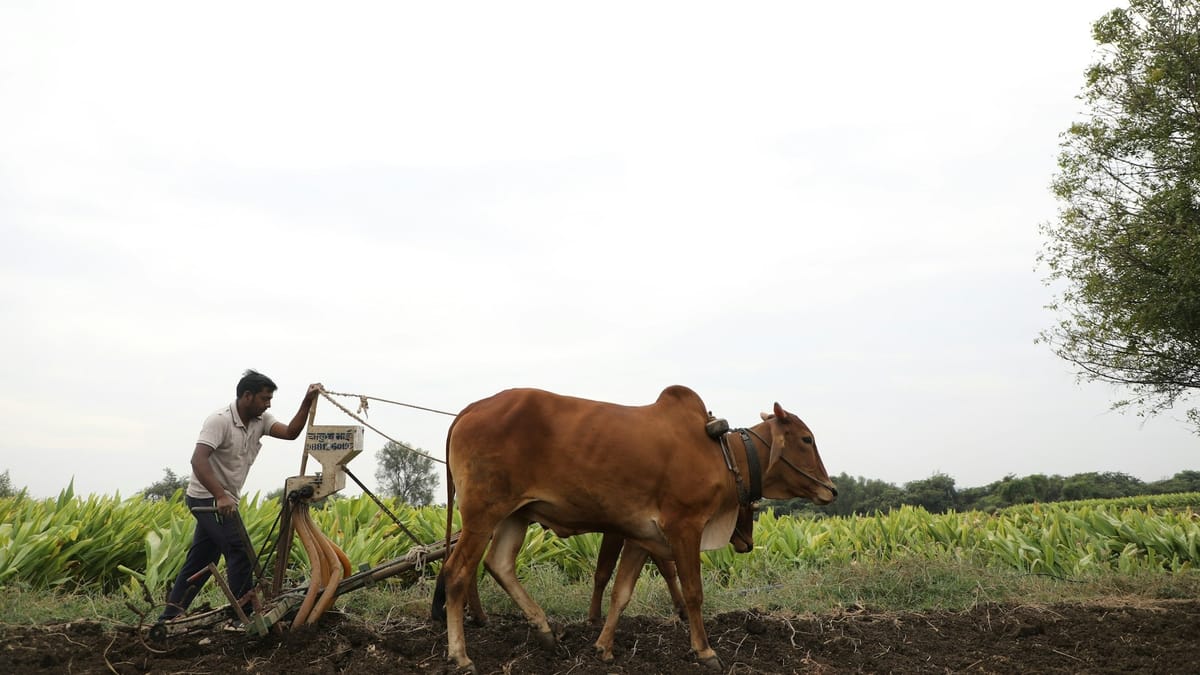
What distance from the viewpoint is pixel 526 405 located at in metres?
5.18

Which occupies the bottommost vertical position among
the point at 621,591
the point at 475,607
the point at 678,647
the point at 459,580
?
the point at 678,647

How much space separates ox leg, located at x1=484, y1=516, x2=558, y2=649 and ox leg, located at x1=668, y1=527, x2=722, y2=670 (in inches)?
32.9

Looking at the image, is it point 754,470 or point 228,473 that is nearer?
point 754,470

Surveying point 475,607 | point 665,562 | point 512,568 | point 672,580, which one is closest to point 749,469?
point 665,562

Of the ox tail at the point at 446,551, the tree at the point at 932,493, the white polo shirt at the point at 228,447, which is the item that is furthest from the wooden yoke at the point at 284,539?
the tree at the point at 932,493

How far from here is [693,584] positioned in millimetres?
5078

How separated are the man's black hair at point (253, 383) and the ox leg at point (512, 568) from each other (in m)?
1.75

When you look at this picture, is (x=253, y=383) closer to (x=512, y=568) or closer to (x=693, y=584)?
(x=512, y=568)

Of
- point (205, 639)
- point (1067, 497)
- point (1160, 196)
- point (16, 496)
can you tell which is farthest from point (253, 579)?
point (1067, 497)

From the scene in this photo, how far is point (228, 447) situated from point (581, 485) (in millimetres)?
2292

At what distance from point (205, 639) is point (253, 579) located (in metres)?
0.61

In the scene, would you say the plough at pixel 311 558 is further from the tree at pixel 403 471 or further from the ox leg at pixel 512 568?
the tree at pixel 403 471

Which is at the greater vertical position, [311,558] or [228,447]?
[228,447]

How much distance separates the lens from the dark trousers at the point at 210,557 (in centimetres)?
555
